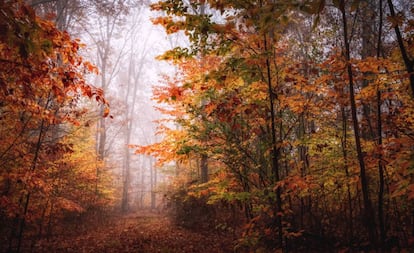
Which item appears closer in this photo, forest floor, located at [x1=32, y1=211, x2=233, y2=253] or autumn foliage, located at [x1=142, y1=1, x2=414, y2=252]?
autumn foliage, located at [x1=142, y1=1, x2=414, y2=252]

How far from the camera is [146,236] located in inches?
405

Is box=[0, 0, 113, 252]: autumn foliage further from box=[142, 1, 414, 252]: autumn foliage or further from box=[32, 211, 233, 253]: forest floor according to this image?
box=[142, 1, 414, 252]: autumn foliage

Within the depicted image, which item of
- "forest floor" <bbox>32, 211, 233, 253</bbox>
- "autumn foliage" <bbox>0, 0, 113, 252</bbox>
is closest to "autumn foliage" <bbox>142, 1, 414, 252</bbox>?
"autumn foliage" <bbox>0, 0, 113, 252</bbox>

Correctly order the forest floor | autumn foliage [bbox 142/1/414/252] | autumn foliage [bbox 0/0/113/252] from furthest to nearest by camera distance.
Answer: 1. the forest floor
2. autumn foliage [bbox 142/1/414/252]
3. autumn foliage [bbox 0/0/113/252]

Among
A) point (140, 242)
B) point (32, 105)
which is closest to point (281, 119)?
point (32, 105)

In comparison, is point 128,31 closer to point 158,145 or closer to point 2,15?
point 158,145

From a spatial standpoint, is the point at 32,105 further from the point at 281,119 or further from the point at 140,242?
the point at 140,242

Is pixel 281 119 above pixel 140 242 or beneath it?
above

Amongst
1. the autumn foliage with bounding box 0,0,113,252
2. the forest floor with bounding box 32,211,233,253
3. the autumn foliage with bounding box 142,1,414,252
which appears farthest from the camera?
the forest floor with bounding box 32,211,233,253

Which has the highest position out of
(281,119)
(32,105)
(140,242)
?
(32,105)

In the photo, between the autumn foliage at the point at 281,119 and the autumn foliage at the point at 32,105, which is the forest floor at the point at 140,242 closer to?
the autumn foliage at the point at 32,105

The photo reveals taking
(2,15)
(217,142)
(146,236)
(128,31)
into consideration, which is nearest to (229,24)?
(2,15)

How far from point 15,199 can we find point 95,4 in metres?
9.82

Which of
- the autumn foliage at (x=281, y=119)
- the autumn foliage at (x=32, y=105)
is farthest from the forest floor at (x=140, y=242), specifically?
the autumn foliage at (x=281, y=119)
